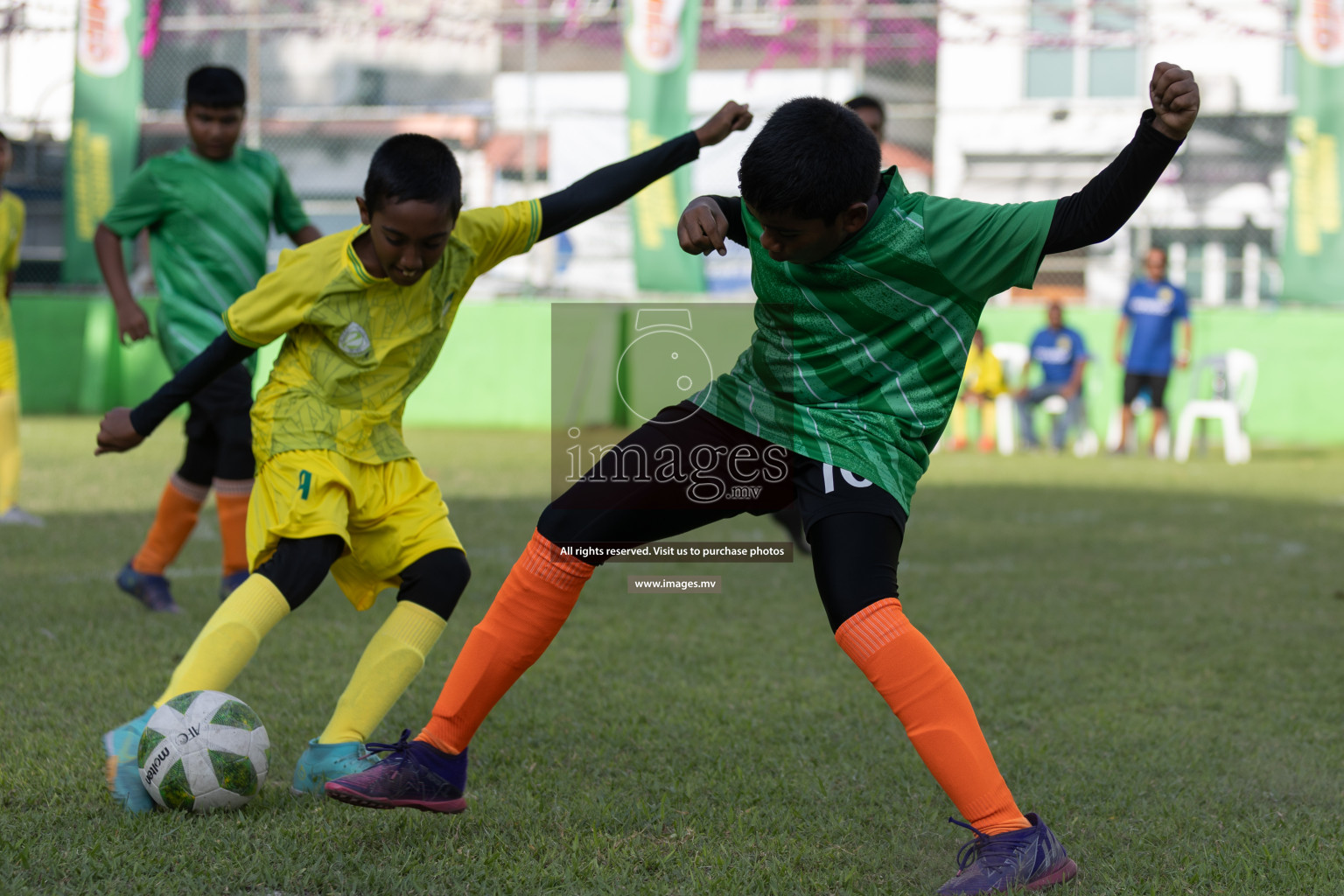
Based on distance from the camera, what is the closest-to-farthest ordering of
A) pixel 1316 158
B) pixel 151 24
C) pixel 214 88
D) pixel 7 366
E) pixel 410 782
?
pixel 410 782, pixel 214 88, pixel 7 366, pixel 1316 158, pixel 151 24

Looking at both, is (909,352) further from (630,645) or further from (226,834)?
(630,645)

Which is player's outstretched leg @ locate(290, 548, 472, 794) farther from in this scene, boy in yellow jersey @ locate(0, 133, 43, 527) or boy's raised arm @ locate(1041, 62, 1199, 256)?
boy in yellow jersey @ locate(0, 133, 43, 527)

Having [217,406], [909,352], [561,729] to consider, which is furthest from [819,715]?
[217,406]

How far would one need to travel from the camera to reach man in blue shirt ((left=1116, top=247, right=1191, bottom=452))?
1259 centimetres

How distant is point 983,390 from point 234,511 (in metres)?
10.0

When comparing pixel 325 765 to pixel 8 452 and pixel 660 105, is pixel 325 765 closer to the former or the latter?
pixel 8 452

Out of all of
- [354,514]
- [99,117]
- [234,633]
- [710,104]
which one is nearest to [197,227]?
[354,514]

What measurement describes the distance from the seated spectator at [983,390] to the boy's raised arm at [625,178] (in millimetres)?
10441

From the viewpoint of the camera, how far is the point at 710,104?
1708cm

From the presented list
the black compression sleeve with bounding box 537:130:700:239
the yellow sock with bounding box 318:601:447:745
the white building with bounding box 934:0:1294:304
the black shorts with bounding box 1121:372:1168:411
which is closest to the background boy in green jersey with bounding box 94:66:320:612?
the black compression sleeve with bounding box 537:130:700:239

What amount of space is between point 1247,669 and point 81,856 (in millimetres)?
3373

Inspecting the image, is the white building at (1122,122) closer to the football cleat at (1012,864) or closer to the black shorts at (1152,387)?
the black shorts at (1152,387)

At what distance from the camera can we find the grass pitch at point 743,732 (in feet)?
8.11

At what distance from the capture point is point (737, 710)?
3.62m
